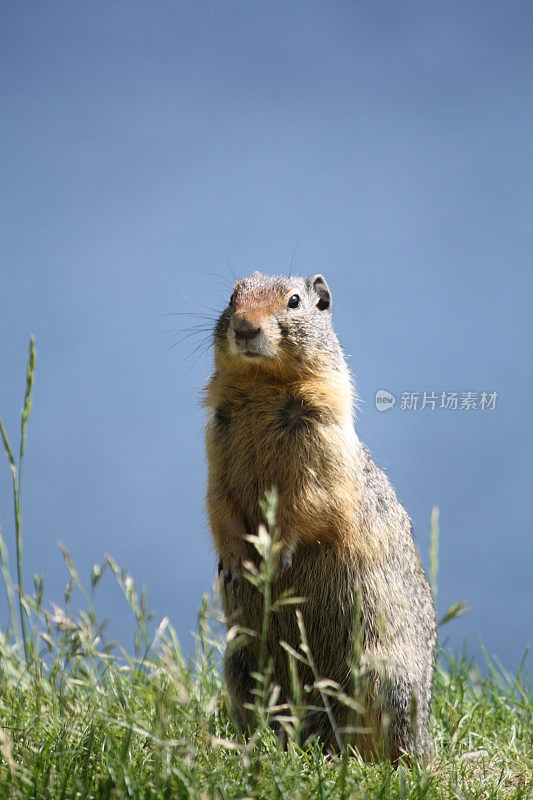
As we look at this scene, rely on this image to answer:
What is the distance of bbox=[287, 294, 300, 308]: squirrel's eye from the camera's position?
17.0 feet

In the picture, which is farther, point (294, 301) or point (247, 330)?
point (294, 301)

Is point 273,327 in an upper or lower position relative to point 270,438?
upper

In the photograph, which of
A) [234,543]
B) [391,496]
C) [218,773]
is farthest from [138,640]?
[391,496]

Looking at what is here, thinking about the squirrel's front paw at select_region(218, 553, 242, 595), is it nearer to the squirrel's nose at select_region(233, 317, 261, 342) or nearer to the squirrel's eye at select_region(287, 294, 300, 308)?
the squirrel's nose at select_region(233, 317, 261, 342)

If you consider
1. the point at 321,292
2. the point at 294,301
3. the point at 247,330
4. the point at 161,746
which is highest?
the point at 321,292

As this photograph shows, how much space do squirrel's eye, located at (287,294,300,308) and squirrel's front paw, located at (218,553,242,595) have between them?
1.68 m

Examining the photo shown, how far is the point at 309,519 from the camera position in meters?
4.67

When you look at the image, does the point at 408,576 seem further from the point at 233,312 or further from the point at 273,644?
the point at 233,312

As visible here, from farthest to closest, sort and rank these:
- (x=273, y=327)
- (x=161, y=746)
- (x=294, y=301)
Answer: (x=294, y=301) < (x=273, y=327) < (x=161, y=746)

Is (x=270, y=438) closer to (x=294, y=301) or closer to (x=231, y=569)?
(x=231, y=569)

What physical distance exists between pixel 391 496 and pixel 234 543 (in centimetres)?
122

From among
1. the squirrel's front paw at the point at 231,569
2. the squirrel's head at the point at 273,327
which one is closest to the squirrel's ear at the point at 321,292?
the squirrel's head at the point at 273,327

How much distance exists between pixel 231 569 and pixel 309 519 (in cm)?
58

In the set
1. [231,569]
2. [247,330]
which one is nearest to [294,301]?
[247,330]
